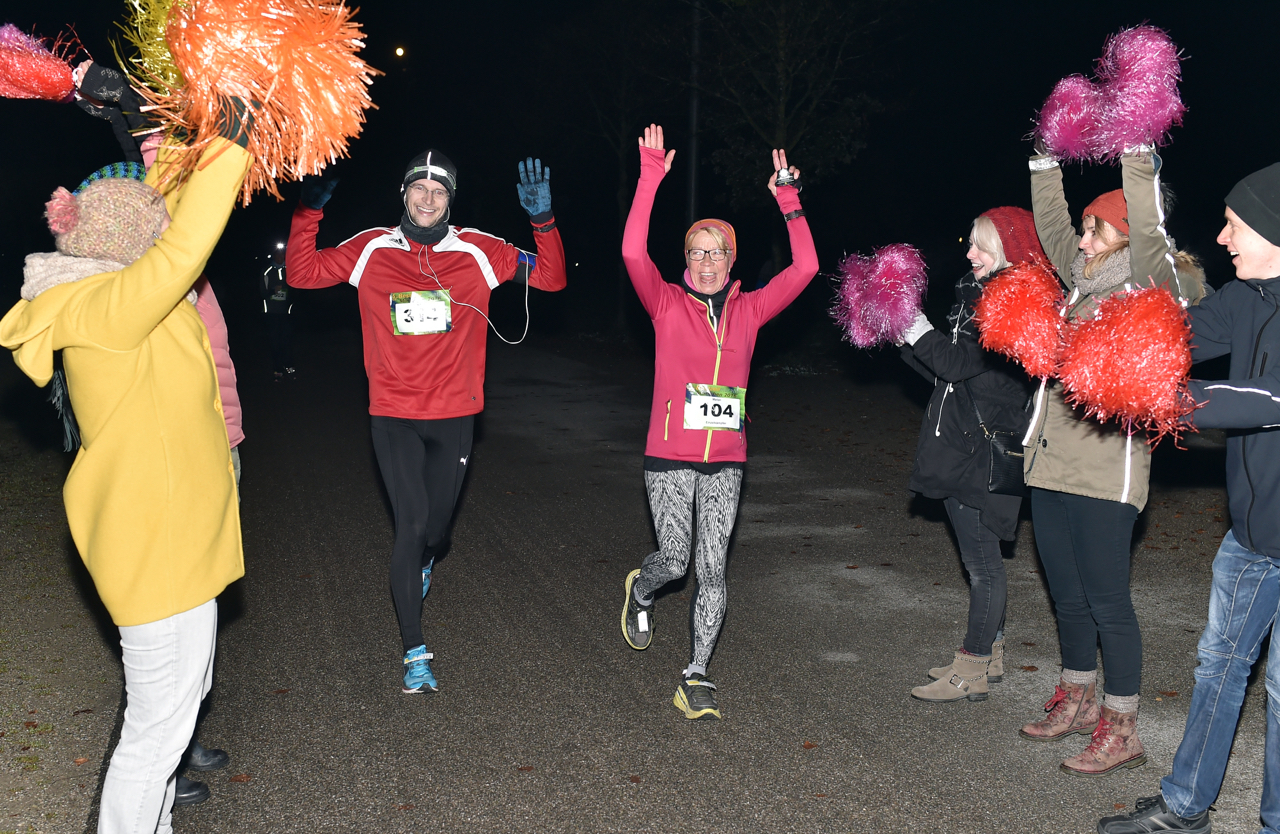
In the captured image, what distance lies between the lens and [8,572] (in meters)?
6.72

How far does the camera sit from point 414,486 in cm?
499

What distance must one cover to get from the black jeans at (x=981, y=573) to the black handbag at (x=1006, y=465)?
28 centimetres

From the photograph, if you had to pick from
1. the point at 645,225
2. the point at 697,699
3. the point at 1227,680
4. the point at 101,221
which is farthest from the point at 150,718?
the point at 1227,680

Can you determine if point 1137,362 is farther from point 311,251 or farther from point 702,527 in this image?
point 311,251

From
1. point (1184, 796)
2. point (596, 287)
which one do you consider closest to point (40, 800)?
point (1184, 796)

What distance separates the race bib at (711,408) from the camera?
4633 millimetres

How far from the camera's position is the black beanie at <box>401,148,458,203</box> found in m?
4.99

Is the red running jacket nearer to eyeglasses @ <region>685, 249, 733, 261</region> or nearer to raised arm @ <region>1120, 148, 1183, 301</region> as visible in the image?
eyeglasses @ <region>685, 249, 733, 261</region>

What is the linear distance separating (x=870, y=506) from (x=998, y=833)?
16.9ft

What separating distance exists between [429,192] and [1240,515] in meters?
3.66

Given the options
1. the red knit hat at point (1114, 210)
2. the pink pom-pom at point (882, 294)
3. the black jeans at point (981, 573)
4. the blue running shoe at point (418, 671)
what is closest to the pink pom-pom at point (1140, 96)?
the red knit hat at point (1114, 210)

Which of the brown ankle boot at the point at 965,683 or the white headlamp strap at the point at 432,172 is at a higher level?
the white headlamp strap at the point at 432,172

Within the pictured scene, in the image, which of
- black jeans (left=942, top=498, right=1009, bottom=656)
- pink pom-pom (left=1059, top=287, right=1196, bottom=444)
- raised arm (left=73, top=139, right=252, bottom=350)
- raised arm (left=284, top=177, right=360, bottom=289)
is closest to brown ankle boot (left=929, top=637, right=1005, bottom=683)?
black jeans (left=942, top=498, right=1009, bottom=656)

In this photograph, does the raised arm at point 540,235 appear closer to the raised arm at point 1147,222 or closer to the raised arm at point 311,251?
the raised arm at point 311,251
